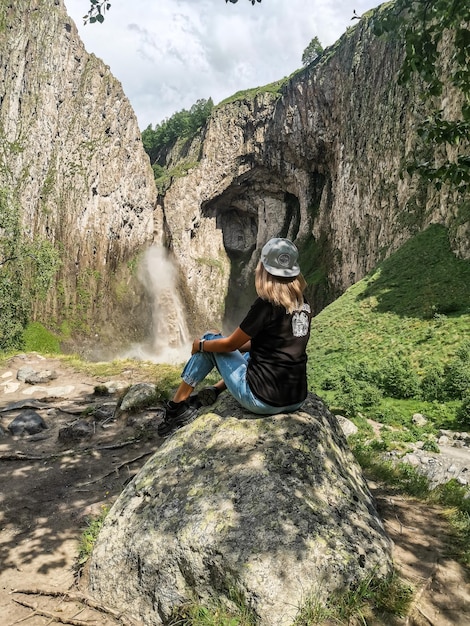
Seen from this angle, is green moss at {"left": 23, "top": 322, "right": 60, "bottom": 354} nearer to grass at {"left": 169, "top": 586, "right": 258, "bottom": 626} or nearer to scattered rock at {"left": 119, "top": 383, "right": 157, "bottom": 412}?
scattered rock at {"left": 119, "top": 383, "right": 157, "bottom": 412}

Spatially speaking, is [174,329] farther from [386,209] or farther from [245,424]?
[245,424]

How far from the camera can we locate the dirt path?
114 inches

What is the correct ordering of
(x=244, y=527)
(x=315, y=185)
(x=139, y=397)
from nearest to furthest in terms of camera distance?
(x=244, y=527) < (x=139, y=397) < (x=315, y=185)

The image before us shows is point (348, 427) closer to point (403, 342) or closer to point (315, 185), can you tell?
point (403, 342)

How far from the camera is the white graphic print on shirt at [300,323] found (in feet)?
12.5

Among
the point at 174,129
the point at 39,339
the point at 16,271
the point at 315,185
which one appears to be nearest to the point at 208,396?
the point at 16,271

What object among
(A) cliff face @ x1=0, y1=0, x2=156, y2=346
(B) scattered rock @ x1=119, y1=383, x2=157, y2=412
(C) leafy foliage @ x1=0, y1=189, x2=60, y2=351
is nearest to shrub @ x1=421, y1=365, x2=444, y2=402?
(B) scattered rock @ x1=119, y1=383, x2=157, y2=412

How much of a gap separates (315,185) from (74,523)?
178 feet

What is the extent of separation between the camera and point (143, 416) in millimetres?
8227

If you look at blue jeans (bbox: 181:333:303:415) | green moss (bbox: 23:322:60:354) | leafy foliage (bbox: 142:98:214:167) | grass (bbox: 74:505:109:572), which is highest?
leafy foliage (bbox: 142:98:214:167)

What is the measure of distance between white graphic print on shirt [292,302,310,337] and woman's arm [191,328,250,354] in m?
0.45

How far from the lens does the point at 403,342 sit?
17.5 meters

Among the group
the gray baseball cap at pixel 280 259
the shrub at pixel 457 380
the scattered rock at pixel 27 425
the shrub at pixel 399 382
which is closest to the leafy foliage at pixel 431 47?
the gray baseball cap at pixel 280 259

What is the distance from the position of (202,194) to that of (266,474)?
56444mm
